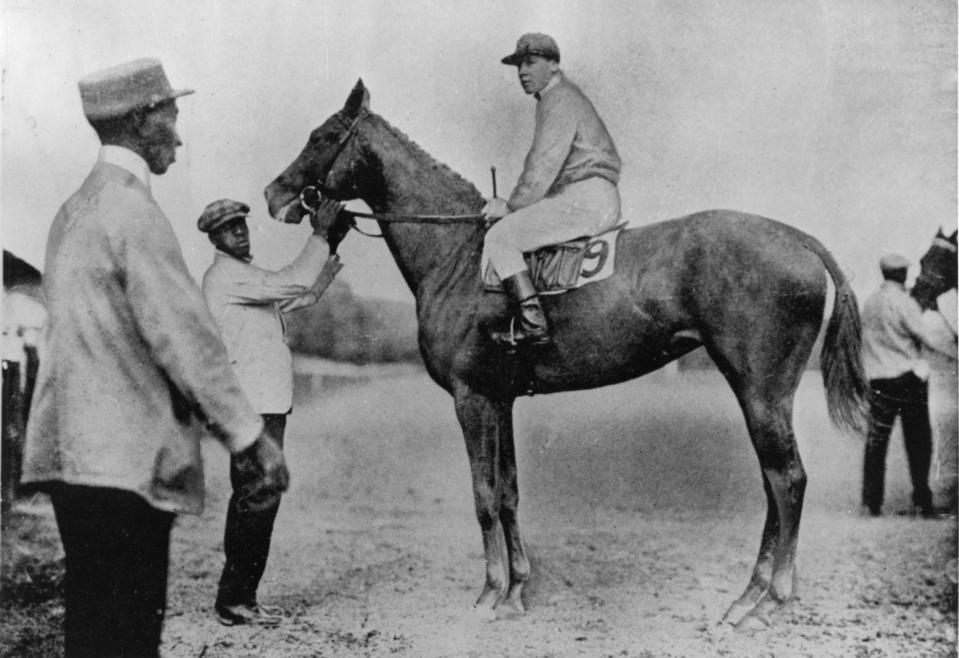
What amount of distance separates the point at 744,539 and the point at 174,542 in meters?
2.93

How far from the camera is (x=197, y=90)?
5.28 meters

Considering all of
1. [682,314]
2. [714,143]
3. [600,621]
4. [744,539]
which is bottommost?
Result: [600,621]

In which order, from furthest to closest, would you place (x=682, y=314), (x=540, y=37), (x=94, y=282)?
(x=540, y=37)
(x=682, y=314)
(x=94, y=282)

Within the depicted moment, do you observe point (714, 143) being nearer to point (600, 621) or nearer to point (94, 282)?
point (600, 621)

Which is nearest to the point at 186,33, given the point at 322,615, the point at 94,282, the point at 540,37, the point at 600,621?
the point at 540,37

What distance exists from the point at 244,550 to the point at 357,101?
232 centimetres

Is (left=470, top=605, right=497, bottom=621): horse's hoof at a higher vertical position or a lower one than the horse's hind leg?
lower

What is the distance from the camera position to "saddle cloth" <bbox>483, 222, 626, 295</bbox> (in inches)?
185

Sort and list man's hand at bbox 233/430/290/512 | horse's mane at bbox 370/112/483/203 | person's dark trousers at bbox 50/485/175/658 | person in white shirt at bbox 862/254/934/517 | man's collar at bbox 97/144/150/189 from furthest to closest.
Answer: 1. person in white shirt at bbox 862/254/934/517
2. horse's mane at bbox 370/112/483/203
3. man's hand at bbox 233/430/290/512
4. man's collar at bbox 97/144/150/189
5. person's dark trousers at bbox 50/485/175/658

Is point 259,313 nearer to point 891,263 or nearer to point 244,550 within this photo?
point 244,550

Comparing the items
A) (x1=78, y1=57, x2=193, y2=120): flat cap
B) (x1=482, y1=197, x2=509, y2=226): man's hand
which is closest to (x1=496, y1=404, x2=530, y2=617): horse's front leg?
(x1=482, y1=197, x2=509, y2=226): man's hand

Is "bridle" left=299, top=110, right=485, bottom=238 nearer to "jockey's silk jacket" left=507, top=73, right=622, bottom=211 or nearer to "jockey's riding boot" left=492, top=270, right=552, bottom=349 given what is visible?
"jockey's silk jacket" left=507, top=73, right=622, bottom=211

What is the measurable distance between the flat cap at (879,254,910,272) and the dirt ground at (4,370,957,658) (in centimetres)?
81

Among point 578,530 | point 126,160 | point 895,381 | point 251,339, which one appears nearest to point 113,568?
point 126,160
